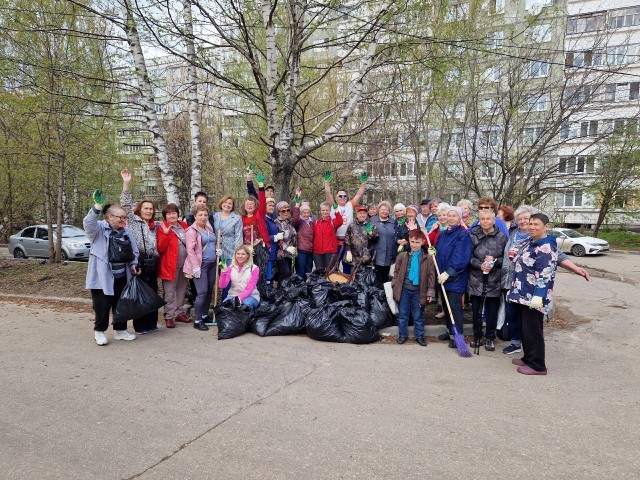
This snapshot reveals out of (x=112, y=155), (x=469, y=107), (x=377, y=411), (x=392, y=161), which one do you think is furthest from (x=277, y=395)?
(x=392, y=161)

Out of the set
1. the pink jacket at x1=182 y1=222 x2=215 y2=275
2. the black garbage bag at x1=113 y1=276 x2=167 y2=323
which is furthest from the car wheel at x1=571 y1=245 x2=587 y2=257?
the black garbage bag at x1=113 y1=276 x2=167 y2=323

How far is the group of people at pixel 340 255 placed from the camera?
15.3ft

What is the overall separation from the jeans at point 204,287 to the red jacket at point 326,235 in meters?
1.88

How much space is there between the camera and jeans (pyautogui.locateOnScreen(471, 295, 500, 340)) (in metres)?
5.23

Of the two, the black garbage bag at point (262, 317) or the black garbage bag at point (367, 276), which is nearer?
the black garbage bag at point (262, 317)

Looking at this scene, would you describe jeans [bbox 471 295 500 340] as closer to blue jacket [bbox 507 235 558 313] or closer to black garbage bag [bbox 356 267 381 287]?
blue jacket [bbox 507 235 558 313]

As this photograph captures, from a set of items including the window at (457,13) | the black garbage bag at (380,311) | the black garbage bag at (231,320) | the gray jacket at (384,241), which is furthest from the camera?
the window at (457,13)

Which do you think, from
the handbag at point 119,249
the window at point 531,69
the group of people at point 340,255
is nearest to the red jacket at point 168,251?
the group of people at point 340,255

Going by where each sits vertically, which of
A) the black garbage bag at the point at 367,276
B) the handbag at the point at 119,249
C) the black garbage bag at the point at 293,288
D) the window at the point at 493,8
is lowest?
the black garbage bag at the point at 293,288

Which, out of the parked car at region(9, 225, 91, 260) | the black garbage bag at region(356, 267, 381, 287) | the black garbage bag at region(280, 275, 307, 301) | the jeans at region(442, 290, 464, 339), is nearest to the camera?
the jeans at region(442, 290, 464, 339)

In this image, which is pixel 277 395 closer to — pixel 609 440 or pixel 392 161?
pixel 609 440

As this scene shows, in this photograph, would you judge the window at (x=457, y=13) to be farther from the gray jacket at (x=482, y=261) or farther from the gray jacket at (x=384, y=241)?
the gray jacket at (x=482, y=261)

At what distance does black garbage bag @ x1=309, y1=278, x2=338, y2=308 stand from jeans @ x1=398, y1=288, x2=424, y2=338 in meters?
1.04

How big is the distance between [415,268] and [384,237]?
1453 millimetres
